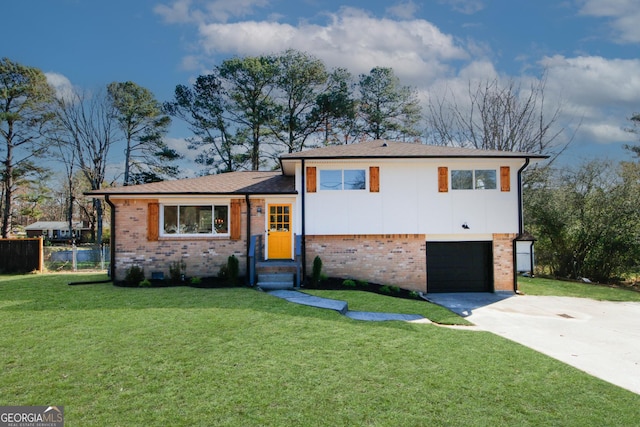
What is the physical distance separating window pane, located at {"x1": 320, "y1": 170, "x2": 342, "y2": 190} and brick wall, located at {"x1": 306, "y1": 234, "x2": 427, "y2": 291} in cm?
164

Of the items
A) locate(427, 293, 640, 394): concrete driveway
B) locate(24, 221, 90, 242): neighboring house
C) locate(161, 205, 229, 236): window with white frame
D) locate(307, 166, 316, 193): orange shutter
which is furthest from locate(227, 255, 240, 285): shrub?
locate(24, 221, 90, 242): neighboring house

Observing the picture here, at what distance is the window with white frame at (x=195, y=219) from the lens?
1180 cm

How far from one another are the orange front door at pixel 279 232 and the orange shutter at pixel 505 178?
710 cm

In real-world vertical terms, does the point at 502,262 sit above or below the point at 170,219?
below

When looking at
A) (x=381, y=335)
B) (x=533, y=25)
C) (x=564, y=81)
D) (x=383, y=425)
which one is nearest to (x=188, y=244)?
(x=381, y=335)

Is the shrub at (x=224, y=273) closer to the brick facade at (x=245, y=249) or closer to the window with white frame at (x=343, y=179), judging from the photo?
the brick facade at (x=245, y=249)

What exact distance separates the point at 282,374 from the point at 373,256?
781cm

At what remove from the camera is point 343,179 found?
11656 millimetres

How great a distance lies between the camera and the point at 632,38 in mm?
15344

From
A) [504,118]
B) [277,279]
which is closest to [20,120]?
[277,279]

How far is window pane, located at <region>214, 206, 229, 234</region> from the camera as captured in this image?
11883 millimetres

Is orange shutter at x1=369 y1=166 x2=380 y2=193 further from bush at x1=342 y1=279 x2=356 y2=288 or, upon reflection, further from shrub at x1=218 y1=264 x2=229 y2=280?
shrub at x1=218 y1=264 x2=229 y2=280

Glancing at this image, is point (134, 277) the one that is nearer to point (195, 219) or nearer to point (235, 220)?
point (195, 219)

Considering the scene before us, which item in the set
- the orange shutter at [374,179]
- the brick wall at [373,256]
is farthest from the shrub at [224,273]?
the orange shutter at [374,179]
